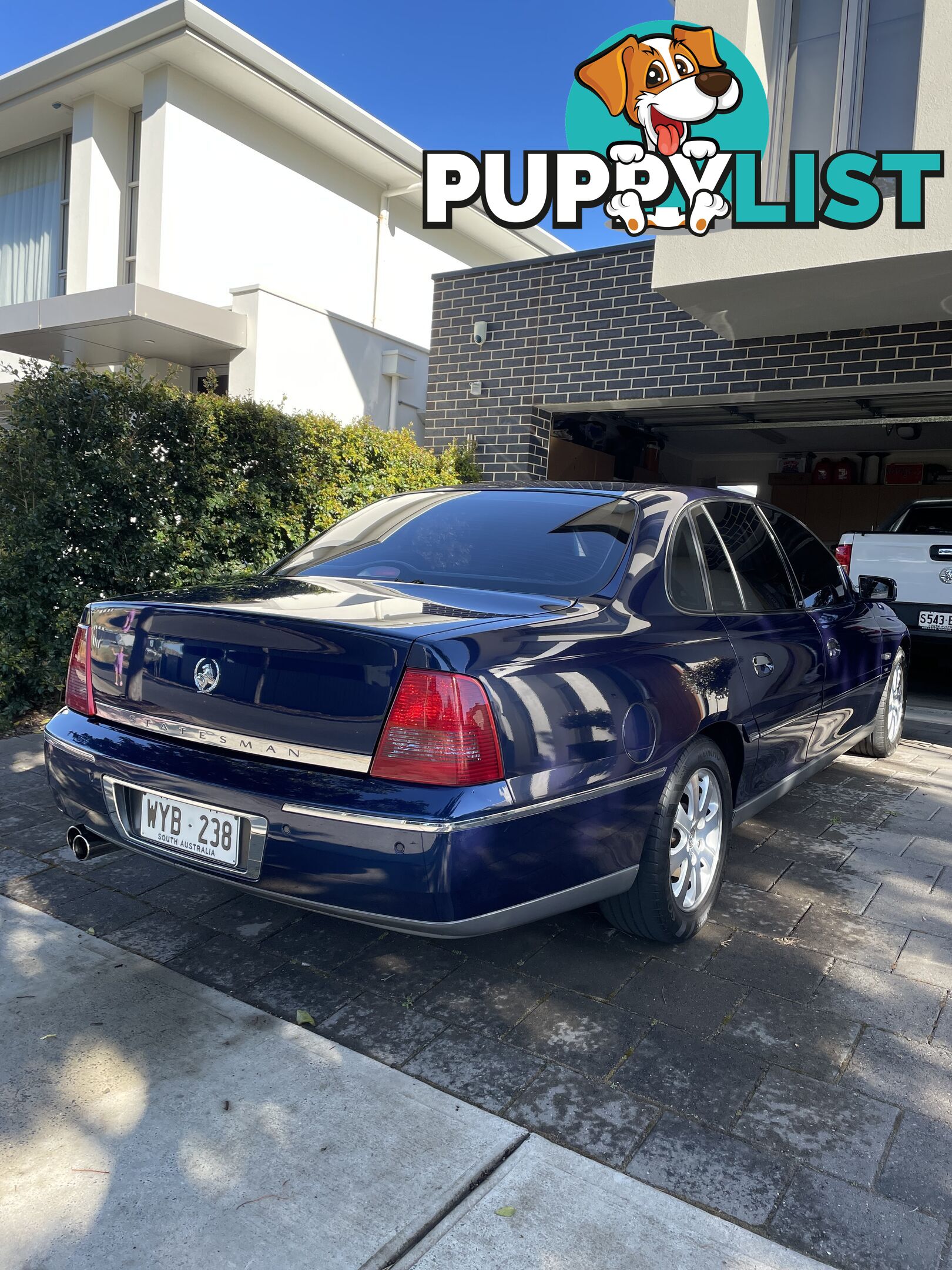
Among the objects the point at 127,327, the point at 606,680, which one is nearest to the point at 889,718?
the point at 606,680

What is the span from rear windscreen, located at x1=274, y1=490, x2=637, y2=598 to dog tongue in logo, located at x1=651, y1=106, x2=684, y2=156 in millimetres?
5302

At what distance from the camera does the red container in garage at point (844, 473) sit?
15.5 metres

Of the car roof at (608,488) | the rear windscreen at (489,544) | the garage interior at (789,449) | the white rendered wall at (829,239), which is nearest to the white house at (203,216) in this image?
the garage interior at (789,449)

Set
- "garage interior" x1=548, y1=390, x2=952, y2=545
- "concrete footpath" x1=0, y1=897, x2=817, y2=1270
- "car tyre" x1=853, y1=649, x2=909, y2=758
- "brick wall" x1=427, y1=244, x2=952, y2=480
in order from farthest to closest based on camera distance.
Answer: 1. "garage interior" x1=548, y1=390, x2=952, y2=545
2. "brick wall" x1=427, y1=244, x2=952, y2=480
3. "car tyre" x1=853, y1=649, x2=909, y2=758
4. "concrete footpath" x1=0, y1=897, x2=817, y2=1270

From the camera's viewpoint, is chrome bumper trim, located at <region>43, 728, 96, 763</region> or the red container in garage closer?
chrome bumper trim, located at <region>43, 728, 96, 763</region>

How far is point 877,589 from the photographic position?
5.23 meters

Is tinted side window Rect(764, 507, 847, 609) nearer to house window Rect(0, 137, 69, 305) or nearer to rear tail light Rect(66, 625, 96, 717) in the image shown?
rear tail light Rect(66, 625, 96, 717)

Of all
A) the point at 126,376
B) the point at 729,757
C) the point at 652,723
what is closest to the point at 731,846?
the point at 729,757

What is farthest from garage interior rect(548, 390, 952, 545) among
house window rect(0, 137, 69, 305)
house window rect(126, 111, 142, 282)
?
house window rect(0, 137, 69, 305)

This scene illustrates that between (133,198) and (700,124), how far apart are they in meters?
8.87

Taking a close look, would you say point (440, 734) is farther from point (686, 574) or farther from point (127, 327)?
point (127, 327)

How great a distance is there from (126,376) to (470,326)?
5436 millimetres

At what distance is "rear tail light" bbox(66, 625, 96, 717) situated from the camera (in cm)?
282

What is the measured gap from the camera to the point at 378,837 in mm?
2152
